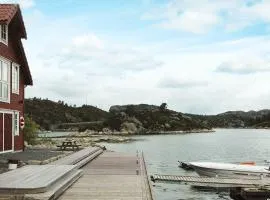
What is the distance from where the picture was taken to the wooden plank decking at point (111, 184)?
16083 mm

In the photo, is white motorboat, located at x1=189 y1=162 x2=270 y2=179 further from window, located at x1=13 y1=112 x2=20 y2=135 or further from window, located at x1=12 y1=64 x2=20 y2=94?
window, located at x1=12 y1=64 x2=20 y2=94

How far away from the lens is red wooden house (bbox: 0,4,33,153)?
30.0m

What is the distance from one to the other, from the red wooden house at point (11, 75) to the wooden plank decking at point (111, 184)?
25.9ft

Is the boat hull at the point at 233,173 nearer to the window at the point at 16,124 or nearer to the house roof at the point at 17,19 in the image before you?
the window at the point at 16,124

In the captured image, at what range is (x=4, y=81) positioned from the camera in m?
30.5

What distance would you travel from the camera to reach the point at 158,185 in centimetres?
3272

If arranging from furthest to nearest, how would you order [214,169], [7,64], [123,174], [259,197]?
1. [214,169]
2. [7,64]
3. [259,197]
4. [123,174]

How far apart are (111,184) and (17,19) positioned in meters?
16.3

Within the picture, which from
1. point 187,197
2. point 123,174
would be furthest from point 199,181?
point 123,174

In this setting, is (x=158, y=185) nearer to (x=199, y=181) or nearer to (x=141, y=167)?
(x=199, y=181)

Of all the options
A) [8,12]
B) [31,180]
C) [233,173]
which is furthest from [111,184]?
[233,173]

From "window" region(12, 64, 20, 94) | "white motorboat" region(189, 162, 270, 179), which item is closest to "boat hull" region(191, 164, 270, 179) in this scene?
"white motorboat" region(189, 162, 270, 179)

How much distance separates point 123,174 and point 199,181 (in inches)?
289

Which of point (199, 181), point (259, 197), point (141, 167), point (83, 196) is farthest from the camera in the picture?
point (199, 181)
